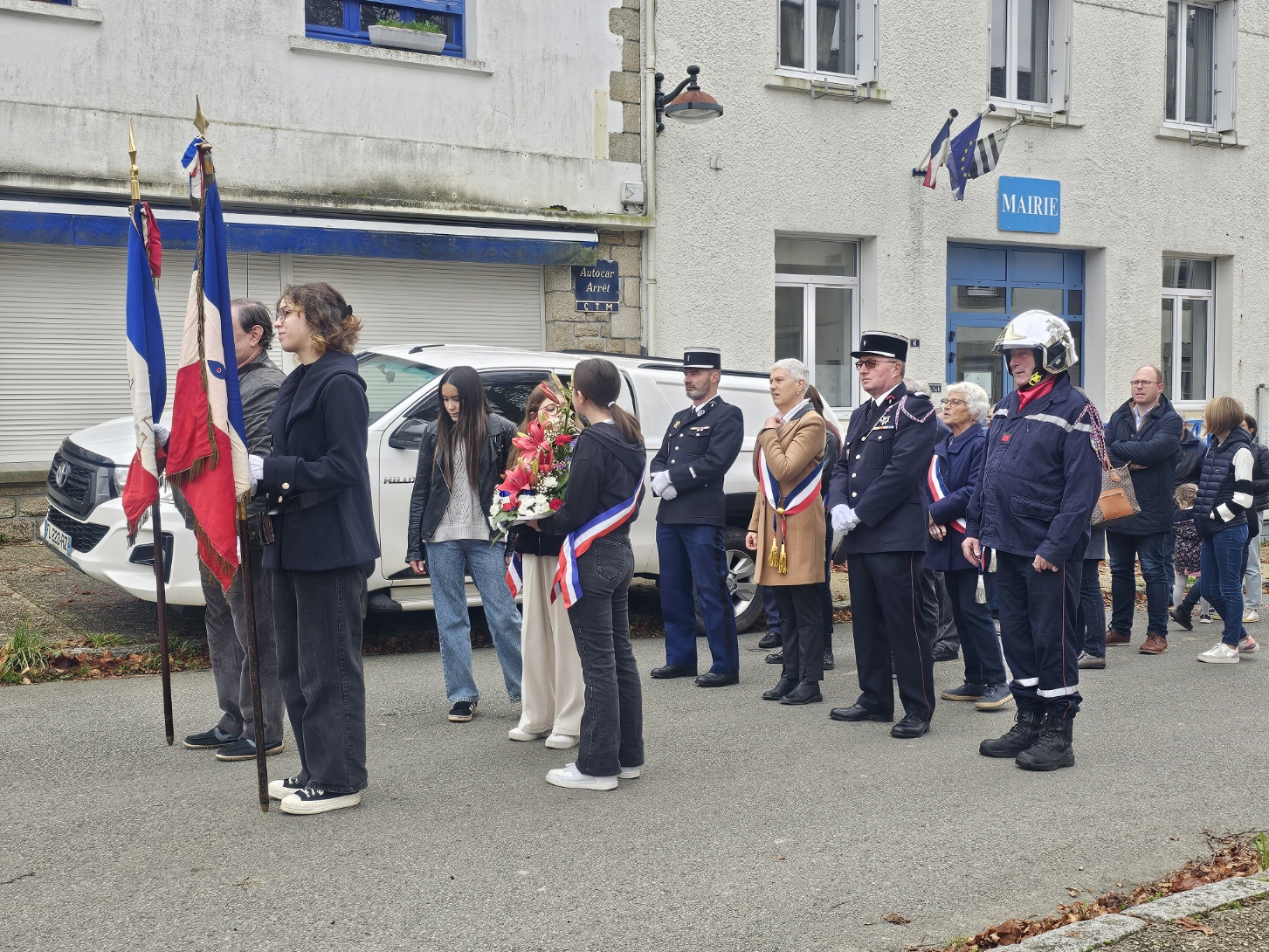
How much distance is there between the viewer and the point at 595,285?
13906mm

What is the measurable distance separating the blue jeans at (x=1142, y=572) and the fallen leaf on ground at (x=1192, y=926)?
5.24 meters

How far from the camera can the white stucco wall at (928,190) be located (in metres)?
14.3

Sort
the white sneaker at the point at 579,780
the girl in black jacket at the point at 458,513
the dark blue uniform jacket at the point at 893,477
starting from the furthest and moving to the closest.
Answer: the girl in black jacket at the point at 458,513 < the dark blue uniform jacket at the point at 893,477 < the white sneaker at the point at 579,780

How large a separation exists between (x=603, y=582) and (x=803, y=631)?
217 cm

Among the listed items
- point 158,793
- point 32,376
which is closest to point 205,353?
point 158,793

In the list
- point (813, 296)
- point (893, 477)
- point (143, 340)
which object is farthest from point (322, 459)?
point (813, 296)

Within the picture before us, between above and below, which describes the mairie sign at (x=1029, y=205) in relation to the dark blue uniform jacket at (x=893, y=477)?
above

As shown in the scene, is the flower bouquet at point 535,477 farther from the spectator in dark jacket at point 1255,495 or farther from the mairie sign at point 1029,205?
the mairie sign at point 1029,205

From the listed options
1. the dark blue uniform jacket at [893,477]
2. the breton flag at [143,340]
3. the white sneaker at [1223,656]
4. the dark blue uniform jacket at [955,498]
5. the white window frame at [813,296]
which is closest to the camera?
the breton flag at [143,340]

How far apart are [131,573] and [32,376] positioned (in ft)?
14.6

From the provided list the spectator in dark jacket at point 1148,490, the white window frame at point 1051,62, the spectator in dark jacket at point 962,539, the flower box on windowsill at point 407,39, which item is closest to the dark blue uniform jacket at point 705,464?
the spectator in dark jacket at point 962,539

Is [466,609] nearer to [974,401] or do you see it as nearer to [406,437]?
[406,437]

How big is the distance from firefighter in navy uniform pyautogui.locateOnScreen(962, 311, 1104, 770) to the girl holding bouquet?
6.56ft

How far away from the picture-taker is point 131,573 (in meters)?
8.02
